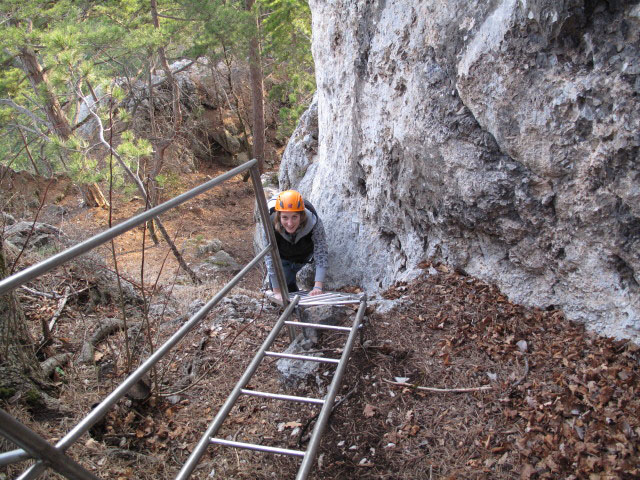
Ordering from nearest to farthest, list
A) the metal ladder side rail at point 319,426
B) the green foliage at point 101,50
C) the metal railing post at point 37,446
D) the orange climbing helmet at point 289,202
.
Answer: the metal railing post at point 37,446
the metal ladder side rail at point 319,426
the orange climbing helmet at point 289,202
the green foliage at point 101,50

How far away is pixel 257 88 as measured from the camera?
50.6 ft

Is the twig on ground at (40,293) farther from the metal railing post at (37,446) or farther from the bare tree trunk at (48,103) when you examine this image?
the bare tree trunk at (48,103)

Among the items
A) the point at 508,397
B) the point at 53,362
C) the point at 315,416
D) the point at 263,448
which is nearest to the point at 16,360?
the point at 53,362

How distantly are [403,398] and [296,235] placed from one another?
2518mm

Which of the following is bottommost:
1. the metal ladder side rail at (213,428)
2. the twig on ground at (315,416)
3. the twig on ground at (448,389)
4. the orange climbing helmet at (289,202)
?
the twig on ground at (448,389)

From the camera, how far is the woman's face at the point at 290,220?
16.1ft

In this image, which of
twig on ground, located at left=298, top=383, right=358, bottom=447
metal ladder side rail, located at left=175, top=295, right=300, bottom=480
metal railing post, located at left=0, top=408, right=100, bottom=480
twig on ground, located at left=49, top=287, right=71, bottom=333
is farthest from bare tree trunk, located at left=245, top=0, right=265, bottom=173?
metal railing post, located at left=0, top=408, right=100, bottom=480

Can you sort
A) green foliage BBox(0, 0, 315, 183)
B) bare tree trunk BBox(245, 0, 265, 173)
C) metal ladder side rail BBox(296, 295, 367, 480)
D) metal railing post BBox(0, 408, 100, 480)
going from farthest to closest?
bare tree trunk BBox(245, 0, 265, 173), green foliage BBox(0, 0, 315, 183), metal ladder side rail BBox(296, 295, 367, 480), metal railing post BBox(0, 408, 100, 480)

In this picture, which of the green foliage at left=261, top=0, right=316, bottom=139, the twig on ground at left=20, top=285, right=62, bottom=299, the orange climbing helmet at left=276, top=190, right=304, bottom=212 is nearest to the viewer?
the twig on ground at left=20, top=285, right=62, bottom=299

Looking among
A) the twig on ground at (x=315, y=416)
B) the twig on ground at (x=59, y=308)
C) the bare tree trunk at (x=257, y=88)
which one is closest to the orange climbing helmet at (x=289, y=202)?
the twig on ground at (x=315, y=416)

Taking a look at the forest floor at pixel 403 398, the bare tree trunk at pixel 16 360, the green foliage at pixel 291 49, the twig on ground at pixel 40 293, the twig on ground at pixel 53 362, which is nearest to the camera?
the forest floor at pixel 403 398

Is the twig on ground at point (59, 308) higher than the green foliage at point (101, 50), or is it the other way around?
the green foliage at point (101, 50)

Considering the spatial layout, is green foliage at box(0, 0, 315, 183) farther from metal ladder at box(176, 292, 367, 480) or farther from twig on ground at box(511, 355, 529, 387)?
twig on ground at box(511, 355, 529, 387)

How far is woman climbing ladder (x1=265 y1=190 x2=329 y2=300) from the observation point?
190 inches
